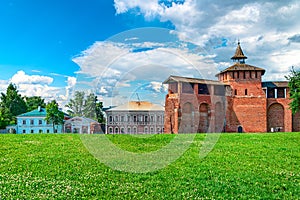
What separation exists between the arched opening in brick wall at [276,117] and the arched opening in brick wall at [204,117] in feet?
34.2

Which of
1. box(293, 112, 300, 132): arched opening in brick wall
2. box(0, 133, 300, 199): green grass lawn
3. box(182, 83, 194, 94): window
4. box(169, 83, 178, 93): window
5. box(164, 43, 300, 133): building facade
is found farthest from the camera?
box(293, 112, 300, 132): arched opening in brick wall

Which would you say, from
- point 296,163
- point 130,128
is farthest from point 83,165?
point 130,128

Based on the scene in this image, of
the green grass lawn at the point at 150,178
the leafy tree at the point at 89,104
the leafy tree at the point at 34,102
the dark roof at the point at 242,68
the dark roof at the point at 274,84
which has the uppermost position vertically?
the dark roof at the point at 242,68

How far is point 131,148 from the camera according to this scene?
56.4 feet

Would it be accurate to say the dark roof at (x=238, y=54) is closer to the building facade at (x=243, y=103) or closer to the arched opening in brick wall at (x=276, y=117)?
the building facade at (x=243, y=103)

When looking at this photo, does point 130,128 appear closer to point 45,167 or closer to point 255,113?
point 45,167

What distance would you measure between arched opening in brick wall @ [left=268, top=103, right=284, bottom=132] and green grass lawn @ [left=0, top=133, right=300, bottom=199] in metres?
32.7

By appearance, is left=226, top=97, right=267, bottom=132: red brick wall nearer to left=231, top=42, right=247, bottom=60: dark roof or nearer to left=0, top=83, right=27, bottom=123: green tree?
left=231, top=42, right=247, bottom=60: dark roof

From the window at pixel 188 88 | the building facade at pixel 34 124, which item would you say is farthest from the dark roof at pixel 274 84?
the building facade at pixel 34 124

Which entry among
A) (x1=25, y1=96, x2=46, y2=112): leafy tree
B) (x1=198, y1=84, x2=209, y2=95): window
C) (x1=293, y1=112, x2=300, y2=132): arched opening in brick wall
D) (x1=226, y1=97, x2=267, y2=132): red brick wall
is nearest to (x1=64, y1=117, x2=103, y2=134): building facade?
(x1=198, y1=84, x2=209, y2=95): window

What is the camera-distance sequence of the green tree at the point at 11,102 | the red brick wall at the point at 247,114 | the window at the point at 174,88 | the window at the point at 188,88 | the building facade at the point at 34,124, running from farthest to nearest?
1. the green tree at the point at 11,102
2. the building facade at the point at 34,124
3. the red brick wall at the point at 247,114
4. the window at the point at 188,88
5. the window at the point at 174,88

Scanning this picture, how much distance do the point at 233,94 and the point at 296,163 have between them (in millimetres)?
32402

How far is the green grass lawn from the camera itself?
8758mm

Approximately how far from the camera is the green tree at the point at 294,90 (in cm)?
4225
